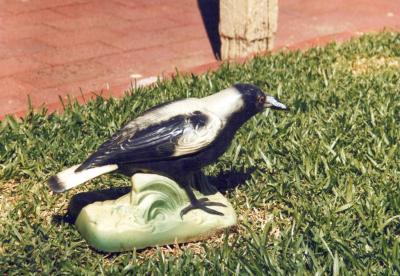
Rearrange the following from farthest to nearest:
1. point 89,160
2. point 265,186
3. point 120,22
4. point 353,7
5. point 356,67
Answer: point 353,7 → point 120,22 → point 356,67 → point 265,186 → point 89,160

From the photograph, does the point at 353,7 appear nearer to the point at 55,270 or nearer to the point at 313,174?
the point at 313,174

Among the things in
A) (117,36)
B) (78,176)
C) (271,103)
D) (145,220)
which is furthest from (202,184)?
(117,36)

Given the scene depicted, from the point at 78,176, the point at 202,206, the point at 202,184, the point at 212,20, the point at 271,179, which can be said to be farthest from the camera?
the point at 212,20

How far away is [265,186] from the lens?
12.5ft

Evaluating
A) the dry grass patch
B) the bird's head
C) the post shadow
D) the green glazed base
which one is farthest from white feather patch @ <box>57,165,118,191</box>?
the post shadow

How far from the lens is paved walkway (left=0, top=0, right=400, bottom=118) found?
18.1 feet

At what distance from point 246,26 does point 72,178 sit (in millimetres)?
2868

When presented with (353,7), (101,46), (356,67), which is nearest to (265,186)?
(356,67)

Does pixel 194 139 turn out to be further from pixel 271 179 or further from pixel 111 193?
pixel 271 179

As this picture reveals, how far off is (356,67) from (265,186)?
2069mm

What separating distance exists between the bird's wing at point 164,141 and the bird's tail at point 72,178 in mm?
21

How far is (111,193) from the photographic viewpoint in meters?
3.58

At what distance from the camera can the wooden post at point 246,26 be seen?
5.71 metres

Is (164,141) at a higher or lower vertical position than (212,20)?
higher
